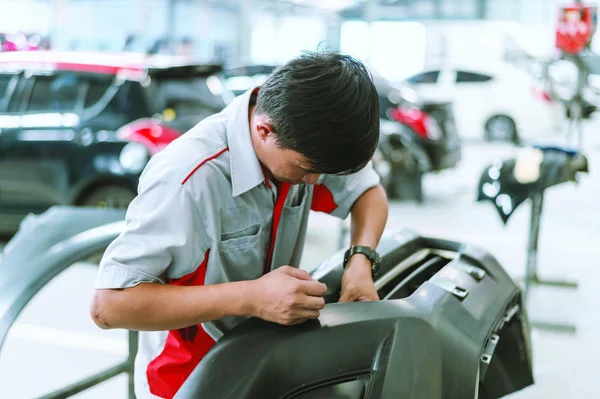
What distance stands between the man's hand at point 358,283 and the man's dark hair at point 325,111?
12.7 inches

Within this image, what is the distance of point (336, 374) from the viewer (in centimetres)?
118

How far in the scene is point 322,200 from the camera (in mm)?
1724

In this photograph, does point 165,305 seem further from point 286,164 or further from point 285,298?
point 286,164

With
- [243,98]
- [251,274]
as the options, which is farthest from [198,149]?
[251,274]

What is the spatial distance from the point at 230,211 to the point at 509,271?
3.73m

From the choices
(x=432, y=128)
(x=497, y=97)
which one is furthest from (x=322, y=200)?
(x=497, y=97)

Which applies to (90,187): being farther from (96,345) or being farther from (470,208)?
(470,208)

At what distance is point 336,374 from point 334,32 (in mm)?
24048

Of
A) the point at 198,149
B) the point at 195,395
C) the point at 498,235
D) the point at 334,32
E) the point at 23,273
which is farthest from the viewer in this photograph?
the point at 334,32

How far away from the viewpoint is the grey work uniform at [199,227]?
1181 millimetres

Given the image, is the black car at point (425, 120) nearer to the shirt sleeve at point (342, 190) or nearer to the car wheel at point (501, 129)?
the car wheel at point (501, 129)

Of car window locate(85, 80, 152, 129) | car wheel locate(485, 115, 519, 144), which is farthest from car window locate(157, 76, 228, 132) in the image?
car wheel locate(485, 115, 519, 144)

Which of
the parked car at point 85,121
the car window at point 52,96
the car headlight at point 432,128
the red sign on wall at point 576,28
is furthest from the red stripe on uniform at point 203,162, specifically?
the car headlight at point 432,128

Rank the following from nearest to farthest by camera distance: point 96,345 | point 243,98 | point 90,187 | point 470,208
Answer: point 243,98 → point 96,345 → point 90,187 → point 470,208
